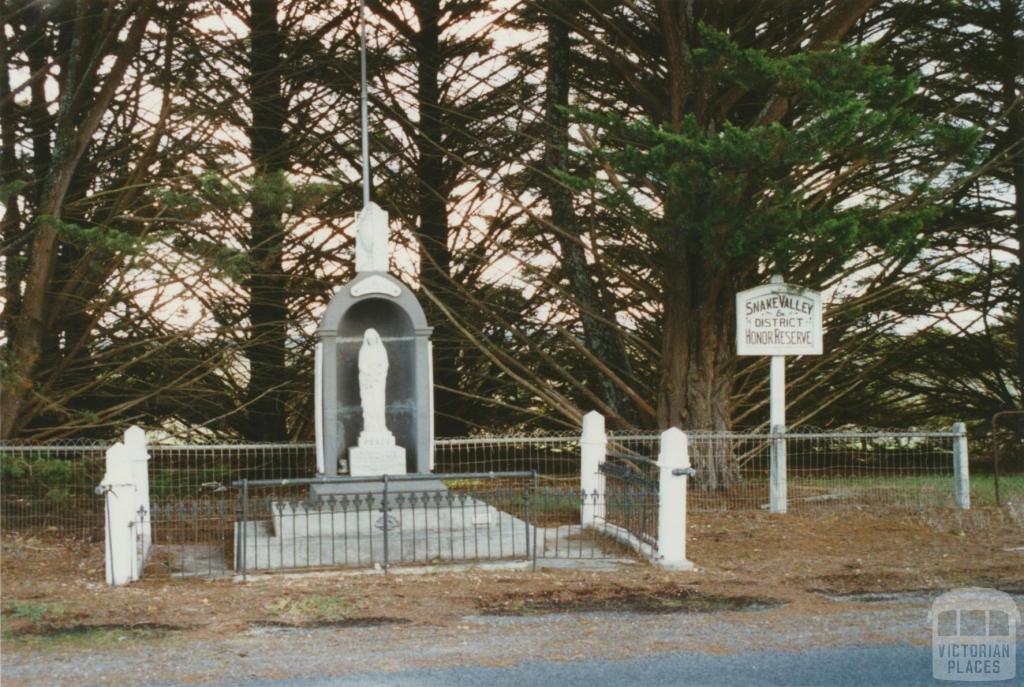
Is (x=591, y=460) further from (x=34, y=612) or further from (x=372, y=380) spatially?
(x=34, y=612)

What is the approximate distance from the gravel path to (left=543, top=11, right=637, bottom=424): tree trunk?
35.3 ft

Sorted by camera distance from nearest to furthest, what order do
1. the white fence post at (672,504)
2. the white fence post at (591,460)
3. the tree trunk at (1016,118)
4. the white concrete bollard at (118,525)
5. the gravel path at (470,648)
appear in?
the gravel path at (470,648) → the white concrete bollard at (118,525) → the white fence post at (672,504) → the white fence post at (591,460) → the tree trunk at (1016,118)

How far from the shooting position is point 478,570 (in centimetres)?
1038

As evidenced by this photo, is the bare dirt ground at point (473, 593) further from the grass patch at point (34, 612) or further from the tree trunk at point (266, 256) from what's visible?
the tree trunk at point (266, 256)

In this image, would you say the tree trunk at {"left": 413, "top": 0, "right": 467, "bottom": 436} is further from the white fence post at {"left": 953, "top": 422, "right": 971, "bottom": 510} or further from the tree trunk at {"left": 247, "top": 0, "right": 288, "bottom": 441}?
the white fence post at {"left": 953, "top": 422, "right": 971, "bottom": 510}

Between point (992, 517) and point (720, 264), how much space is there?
4496 millimetres

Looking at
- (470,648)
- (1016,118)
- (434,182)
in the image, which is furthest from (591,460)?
(1016,118)

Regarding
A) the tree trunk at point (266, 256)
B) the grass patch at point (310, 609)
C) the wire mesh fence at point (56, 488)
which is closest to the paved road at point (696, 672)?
the grass patch at point (310, 609)

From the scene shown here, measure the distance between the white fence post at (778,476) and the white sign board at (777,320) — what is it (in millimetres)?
1125

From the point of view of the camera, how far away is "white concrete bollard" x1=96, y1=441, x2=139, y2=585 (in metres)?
9.98

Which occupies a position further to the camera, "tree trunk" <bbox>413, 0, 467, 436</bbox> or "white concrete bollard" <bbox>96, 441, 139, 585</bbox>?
"tree trunk" <bbox>413, 0, 467, 436</bbox>

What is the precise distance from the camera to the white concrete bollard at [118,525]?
9.98 metres

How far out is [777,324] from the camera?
584 inches

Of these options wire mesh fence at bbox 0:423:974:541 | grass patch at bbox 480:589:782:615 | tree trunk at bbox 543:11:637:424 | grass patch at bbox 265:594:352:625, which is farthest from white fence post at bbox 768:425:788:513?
grass patch at bbox 265:594:352:625
